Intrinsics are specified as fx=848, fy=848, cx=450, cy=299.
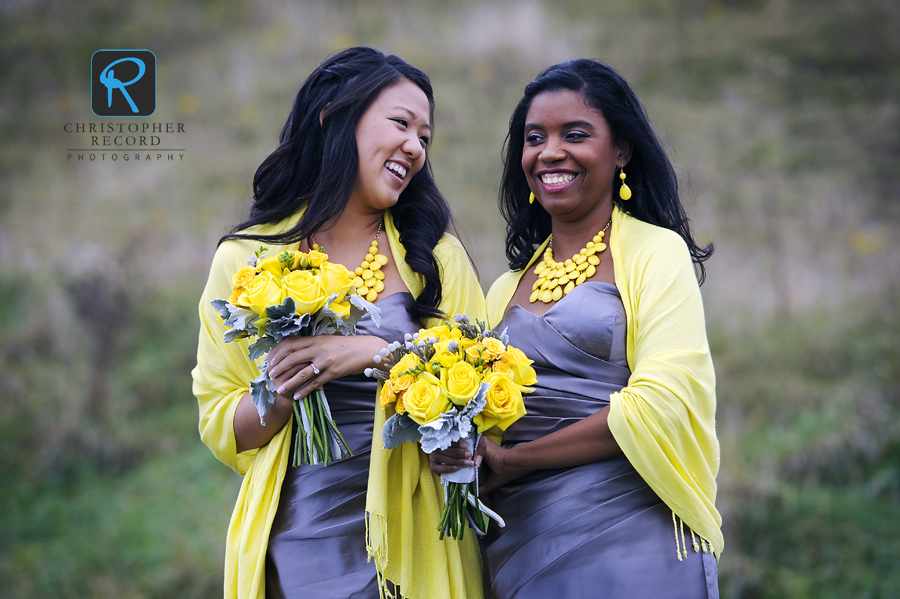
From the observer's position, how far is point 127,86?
6.65 m

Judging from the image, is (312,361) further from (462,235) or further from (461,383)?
(462,235)

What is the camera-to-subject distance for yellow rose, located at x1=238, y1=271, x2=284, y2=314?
8.02ft

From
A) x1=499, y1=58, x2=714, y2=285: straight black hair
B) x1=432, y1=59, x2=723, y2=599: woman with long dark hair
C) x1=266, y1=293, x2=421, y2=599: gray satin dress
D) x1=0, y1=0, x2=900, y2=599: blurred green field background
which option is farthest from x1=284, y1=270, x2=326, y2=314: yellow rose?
x1=0, y1=0, x2=900, y2=599: blurred green field background

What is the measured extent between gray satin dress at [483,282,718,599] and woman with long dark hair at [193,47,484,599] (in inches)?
10.2

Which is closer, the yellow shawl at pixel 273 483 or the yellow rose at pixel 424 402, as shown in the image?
the yellow rose at pixel 424 402

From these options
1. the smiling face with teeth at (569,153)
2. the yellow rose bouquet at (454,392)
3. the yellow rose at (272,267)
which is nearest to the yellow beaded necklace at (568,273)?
the smiling face with teeth at (569,153)

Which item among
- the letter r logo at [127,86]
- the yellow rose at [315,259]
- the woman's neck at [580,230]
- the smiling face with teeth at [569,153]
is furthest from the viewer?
the letter r logo at [127,86]

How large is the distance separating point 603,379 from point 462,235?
4028mm

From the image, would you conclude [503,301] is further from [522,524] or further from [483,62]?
[483,62]

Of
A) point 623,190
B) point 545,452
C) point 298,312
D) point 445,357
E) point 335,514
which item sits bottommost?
point 335,514

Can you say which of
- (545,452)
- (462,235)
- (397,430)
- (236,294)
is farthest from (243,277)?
(462,235)

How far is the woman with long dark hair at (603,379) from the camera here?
8.11 ft

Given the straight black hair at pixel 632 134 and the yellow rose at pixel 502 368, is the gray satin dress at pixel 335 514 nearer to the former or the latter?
the yellow rose at pixel 502 368

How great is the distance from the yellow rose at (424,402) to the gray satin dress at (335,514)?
1.47 feet
